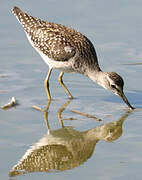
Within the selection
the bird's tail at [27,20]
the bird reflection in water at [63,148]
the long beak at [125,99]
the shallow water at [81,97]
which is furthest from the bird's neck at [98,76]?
the bird's tail at [27,20]

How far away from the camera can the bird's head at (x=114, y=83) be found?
12.4 meters

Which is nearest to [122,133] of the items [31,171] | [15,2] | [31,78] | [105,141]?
[105,141]

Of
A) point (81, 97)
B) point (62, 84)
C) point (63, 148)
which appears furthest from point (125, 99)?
point (63, 148)

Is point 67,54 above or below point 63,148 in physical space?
above

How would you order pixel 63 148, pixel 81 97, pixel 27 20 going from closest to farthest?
pixel 63 148 → pixel 81 97 → pixel 27 20

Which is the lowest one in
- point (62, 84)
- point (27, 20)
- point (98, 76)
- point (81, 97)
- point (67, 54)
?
point (81, 97)

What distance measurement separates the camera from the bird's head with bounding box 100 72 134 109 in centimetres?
1239

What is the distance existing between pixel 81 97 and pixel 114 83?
1.05m

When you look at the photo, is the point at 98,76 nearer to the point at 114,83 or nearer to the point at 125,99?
the point at 114,83

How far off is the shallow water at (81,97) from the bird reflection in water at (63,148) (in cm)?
2

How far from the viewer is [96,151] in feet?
34.1

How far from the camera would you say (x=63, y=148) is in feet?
34.7

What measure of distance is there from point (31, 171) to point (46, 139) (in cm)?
145

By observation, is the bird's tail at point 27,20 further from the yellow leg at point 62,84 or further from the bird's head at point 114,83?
the bird's head at point 114,83
